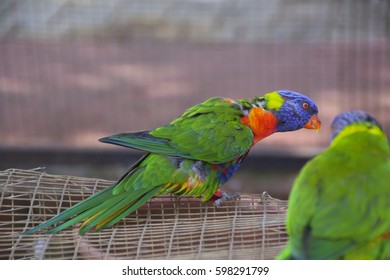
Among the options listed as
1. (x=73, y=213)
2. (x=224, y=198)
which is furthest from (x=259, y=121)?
(x=73, y=213)

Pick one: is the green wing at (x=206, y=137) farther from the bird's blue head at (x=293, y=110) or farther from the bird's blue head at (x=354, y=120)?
the bird's blue head at (x=354, y=120)

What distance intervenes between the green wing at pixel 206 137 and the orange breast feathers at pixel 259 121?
0.04 feet

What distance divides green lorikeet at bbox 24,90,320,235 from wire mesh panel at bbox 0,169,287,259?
0.04 meters

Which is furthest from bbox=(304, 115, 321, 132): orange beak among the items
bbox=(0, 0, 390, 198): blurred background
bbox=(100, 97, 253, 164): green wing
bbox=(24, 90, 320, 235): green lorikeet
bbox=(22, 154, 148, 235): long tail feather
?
bbox=(0, 0, 390, 198): blurred background

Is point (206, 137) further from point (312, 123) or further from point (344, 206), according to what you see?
point (344, 206)

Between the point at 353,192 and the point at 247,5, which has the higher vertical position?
the point at 247,5

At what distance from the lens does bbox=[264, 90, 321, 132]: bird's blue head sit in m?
1.20

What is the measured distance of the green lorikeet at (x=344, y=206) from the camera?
0.93 metres

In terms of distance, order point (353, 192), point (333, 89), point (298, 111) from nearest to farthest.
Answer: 1. point (353, 192)
2. point (298, 111)
3. point (333, 89)

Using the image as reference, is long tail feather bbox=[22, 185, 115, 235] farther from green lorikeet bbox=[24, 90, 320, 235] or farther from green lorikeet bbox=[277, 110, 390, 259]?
green lorikeet bbox=[277, 110, 390, 259]

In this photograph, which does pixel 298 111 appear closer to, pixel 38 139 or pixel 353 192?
pixel 353 192
